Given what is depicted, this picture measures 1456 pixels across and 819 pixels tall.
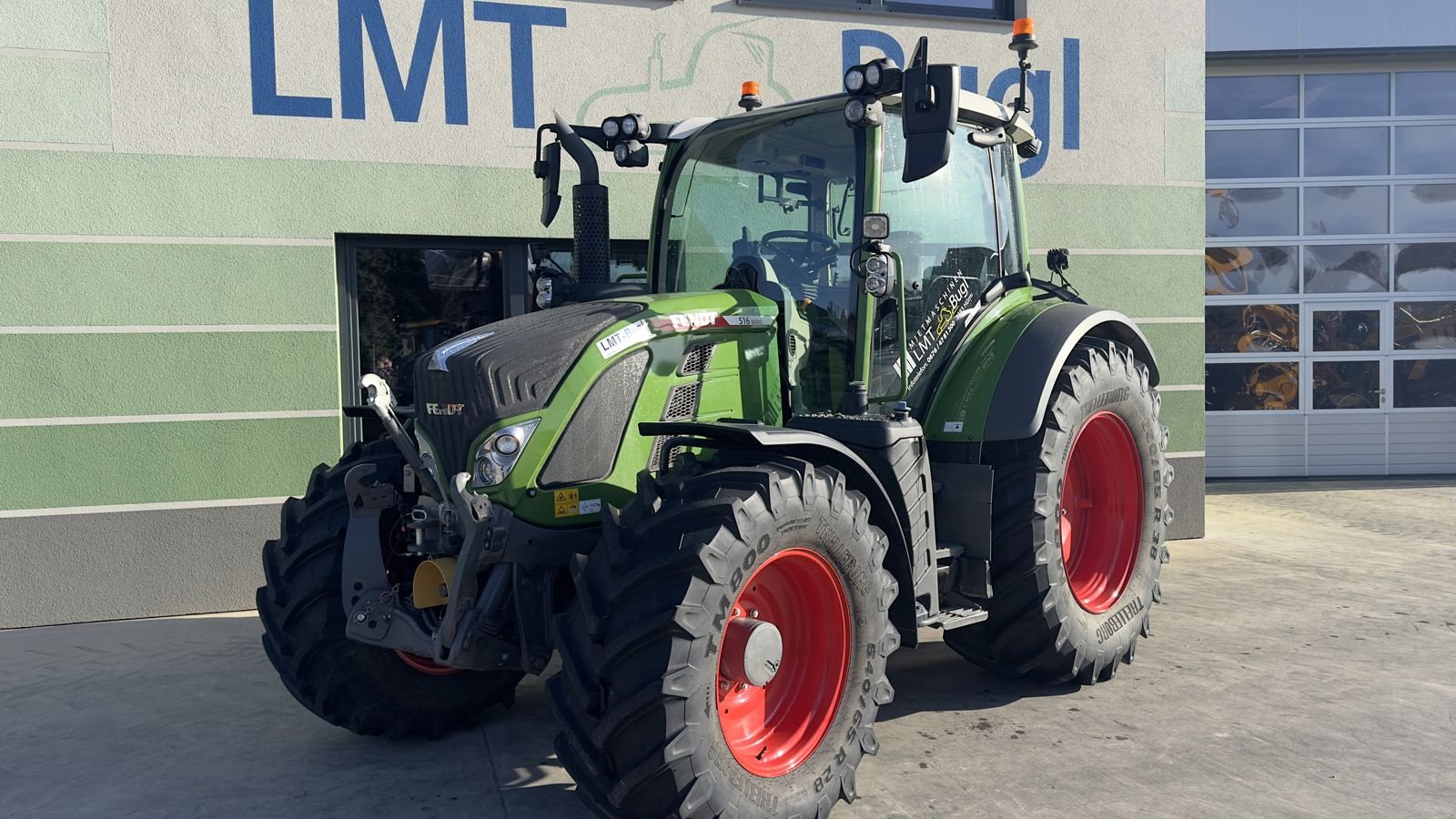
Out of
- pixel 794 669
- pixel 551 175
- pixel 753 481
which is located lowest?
pixel 794 669

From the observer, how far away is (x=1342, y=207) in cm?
1129

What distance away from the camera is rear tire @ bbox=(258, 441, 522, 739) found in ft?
13.4

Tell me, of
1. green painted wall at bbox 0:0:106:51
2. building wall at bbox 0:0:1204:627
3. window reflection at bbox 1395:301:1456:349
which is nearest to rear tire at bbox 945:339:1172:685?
building wall at bbox 0:0:1204:627

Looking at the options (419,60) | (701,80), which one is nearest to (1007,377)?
(701,80)

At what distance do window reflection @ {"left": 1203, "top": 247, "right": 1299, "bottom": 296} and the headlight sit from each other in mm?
9482

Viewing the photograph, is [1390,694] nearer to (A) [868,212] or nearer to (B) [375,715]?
(A) [868,212]

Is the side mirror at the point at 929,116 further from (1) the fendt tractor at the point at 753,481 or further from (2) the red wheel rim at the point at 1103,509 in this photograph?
(2) the red wheel rim at the point at 1103,509

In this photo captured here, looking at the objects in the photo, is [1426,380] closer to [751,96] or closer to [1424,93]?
[1424,93]

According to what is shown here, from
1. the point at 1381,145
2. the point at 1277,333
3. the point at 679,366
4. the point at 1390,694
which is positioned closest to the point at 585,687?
the point at 679,366

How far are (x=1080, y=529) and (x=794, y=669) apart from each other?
221 cm

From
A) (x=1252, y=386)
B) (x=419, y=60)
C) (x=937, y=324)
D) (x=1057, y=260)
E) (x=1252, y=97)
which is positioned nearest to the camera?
(x=937, y=324)

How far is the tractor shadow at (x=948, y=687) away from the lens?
4730mm

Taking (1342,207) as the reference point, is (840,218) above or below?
below

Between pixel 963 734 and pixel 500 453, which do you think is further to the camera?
pixel 963 734
